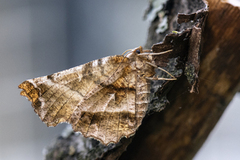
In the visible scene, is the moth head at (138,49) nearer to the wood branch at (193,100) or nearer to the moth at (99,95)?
the moth at (99,95)

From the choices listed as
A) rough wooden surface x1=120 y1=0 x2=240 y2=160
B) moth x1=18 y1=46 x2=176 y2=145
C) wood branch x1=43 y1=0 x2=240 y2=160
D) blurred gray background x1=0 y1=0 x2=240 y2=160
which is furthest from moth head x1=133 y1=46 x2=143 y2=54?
blurred gray background x1=0 y1=0 x2=240 y2=160

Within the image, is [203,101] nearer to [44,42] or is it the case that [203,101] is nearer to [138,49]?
[138,49]

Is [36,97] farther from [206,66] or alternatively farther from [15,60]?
[15,60]

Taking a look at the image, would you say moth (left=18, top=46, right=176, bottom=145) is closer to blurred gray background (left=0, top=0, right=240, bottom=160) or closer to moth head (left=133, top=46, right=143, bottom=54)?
moth head (left=133, top=46, right=143, bottom=54)

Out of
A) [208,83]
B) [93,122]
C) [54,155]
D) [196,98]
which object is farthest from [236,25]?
[54,155]

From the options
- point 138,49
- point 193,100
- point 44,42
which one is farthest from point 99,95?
point 44,42
